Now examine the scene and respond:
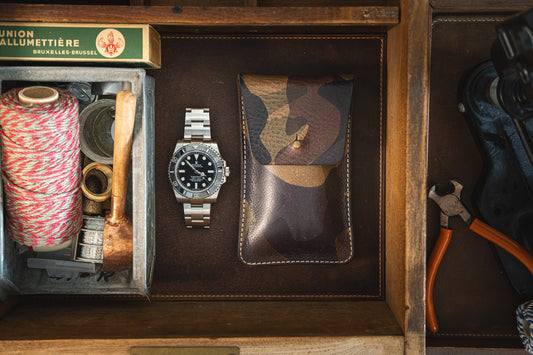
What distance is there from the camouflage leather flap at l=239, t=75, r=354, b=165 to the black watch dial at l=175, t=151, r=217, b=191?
182mm

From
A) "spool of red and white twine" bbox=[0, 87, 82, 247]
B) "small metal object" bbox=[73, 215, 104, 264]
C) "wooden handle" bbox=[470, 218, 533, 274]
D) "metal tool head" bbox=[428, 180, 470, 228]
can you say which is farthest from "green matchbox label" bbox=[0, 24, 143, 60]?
"wooden handle" bbox=[470, 218, 533, 274]

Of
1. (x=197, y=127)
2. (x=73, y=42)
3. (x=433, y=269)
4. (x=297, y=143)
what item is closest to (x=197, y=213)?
(x=197, y=127)

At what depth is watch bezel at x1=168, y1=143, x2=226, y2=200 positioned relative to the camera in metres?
1.34

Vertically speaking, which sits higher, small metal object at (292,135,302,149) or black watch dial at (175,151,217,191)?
small metal object at (292,135,302,149)

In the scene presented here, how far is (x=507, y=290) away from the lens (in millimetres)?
1378

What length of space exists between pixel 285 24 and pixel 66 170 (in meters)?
0.77

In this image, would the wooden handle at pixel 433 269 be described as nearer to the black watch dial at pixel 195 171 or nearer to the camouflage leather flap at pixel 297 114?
the camouflage leather flap at pixel 297 114

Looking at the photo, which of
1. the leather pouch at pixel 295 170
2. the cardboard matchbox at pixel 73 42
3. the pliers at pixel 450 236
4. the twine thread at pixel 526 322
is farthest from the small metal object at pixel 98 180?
the twine thread at pixel 526 322

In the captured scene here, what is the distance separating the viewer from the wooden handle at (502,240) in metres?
1.27

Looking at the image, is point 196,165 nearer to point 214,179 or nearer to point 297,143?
point 214,179

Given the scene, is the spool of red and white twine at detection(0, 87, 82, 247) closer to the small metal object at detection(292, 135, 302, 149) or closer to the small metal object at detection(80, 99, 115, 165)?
the small metal object at detection(80, 99, 115, 165)

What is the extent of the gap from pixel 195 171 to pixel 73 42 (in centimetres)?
53

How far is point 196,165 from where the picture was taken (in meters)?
1.34

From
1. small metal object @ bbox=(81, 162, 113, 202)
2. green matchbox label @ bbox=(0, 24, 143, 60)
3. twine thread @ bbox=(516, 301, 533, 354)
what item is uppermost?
green matchbox label @ bbox=(0, 24, 143, 60)
